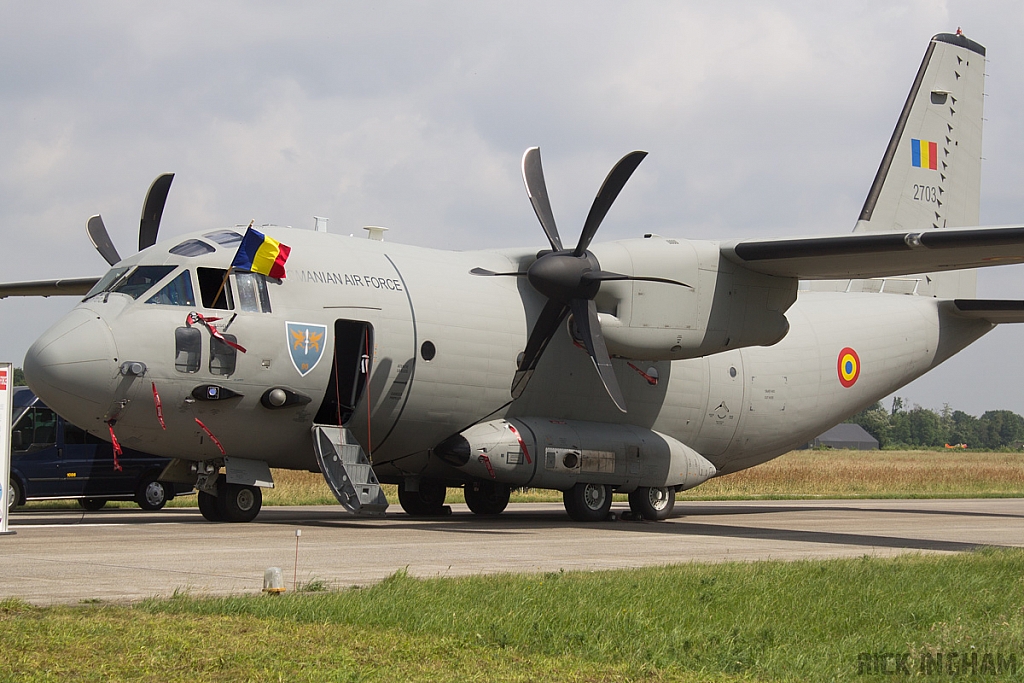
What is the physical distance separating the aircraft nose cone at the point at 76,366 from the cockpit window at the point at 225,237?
2260 millimetres

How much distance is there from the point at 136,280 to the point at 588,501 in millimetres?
8731

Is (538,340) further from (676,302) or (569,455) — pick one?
(676,302)

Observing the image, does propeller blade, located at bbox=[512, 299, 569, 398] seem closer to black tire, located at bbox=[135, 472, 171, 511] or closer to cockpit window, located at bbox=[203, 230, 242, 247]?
cockpit window, located at bbox=[203, 230, 242, 247]

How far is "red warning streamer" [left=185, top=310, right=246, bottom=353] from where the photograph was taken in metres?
16.0

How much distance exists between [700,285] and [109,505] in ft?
50.7

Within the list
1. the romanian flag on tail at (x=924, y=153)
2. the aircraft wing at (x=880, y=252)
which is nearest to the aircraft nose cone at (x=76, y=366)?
the aircraft wing at (x=880, y=252)

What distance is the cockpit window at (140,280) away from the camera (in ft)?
53.0

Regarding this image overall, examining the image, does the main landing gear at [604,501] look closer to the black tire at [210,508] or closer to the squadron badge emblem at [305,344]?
the squadron badge emblem at [305,344]

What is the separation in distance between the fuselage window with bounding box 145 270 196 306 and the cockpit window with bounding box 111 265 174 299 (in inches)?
8.0

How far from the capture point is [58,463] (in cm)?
2194

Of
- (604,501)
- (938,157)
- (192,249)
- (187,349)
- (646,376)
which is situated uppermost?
(938,157)

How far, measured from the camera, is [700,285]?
766 inches

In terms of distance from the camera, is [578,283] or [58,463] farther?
[58,463]

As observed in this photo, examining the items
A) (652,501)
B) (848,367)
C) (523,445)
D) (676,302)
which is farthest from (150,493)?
(848,367)
